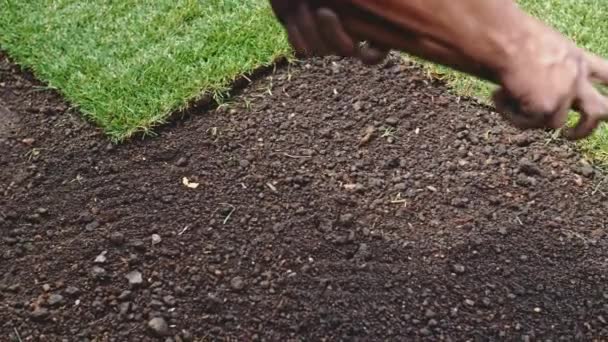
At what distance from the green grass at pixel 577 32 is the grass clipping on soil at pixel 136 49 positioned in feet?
2.71

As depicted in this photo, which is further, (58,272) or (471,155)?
(471,155)

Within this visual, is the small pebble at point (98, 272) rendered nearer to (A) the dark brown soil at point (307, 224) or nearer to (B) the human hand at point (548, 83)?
(A) the dark brown soil at point (307, 224)

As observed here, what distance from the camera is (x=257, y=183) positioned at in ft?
10.8

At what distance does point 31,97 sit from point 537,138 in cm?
225

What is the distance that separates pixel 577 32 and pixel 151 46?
6.46 feet

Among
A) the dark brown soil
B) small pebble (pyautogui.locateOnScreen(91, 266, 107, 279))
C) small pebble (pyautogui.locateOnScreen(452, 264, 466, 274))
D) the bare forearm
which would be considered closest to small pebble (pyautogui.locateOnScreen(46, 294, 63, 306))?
the dark brown soil


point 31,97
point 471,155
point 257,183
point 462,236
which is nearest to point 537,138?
point 471,155

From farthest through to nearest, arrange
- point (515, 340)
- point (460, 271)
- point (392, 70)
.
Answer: point (392, 70) → point (460, 271) → point (515, 340)

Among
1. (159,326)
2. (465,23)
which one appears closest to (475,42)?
(465,23)

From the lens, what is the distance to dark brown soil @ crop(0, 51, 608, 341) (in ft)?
9.29

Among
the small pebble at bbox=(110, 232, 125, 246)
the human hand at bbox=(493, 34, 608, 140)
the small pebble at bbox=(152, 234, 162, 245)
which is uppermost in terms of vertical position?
the human hand at bbox=(493, 34, 608, 140)

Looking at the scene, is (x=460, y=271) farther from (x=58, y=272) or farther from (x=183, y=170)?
(x=58, y=272)

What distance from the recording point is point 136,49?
3975 mm

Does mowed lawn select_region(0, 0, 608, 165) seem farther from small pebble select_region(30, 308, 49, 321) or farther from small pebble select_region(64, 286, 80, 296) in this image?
small pebble select_region(30, 308, 49, 321)
